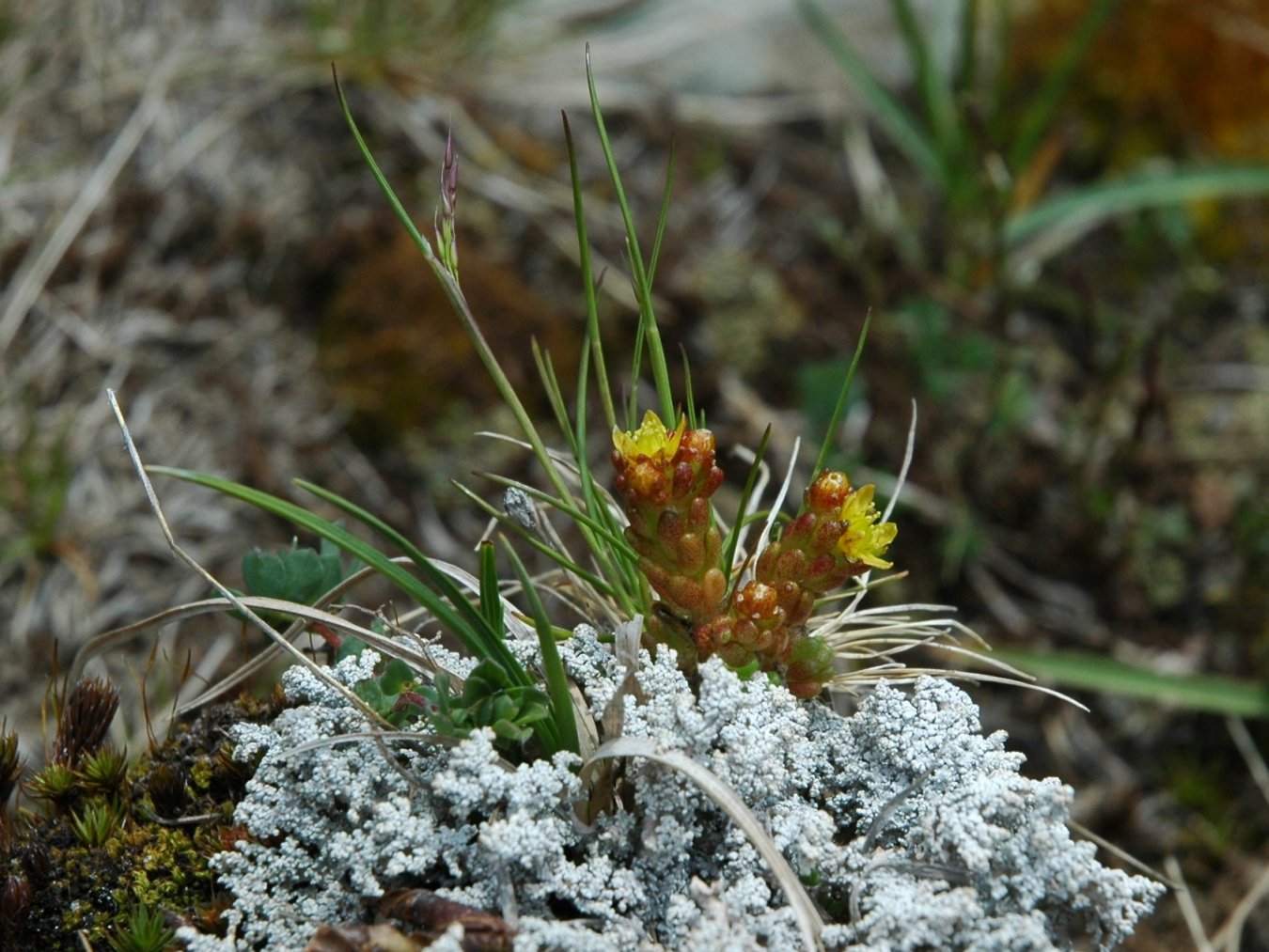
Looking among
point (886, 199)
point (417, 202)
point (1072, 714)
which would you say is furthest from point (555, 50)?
point (1072, 714)

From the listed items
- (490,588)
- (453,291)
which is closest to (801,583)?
(490,588)

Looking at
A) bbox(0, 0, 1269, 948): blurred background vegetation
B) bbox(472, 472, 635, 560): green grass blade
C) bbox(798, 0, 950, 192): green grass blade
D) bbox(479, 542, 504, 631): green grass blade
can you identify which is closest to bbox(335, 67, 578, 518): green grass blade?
bbox(472, 472, 635, 560): green grass blade

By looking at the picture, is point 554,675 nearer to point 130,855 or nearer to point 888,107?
point 130,855

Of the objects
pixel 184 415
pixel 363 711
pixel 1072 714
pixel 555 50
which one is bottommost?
pixel 1072 714

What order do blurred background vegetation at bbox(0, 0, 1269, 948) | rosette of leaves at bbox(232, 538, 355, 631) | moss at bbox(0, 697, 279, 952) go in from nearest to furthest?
Result: moss at bbox(0, 697, 279, 952) → rosette of leaves at bbox(232, 538, 355, 631) → blurred background vegetation at bbox(0, 0, 1269, 948)

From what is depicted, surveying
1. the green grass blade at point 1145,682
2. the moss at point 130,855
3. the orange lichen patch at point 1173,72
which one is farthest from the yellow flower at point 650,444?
the orange lichen patch at point 1173,72

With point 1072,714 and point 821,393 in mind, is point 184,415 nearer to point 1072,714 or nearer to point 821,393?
point 821,393

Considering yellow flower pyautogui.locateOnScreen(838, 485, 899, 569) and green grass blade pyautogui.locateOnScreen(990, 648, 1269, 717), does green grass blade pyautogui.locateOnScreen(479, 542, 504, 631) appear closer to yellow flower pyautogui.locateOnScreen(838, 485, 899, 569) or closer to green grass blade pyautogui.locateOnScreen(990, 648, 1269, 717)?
yellow flower pyautogui.locateOnScreen(838, 485, 899, 569)
